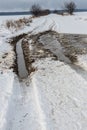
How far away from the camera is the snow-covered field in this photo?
7.43 m

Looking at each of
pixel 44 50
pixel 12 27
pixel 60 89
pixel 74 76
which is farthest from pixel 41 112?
pixel 12 27

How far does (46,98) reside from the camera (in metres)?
9.09

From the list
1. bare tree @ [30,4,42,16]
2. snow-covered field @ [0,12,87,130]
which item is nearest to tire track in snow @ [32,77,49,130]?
snow-covered field @ [0,12,87,130]

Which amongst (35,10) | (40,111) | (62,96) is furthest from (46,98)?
(35,10)

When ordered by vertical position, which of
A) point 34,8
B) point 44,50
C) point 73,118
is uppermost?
point 73,118

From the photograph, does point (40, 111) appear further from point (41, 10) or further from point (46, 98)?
point (41, 10)

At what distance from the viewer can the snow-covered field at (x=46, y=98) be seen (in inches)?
293

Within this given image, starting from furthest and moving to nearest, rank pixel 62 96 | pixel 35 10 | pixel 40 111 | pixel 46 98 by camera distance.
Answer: pixel 35 10, pixel 62 96, pixel 46 98, pixel 40 111

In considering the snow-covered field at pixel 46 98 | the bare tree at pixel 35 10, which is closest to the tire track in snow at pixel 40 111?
the snow-covered field at pixel 46 98

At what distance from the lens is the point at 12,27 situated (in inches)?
1321

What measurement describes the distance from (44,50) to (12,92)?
8105 mm

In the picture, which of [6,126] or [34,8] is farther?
[34,8]

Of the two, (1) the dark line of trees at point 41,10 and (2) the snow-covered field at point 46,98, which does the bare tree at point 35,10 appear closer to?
(1) the dark line of trees at point 41,10

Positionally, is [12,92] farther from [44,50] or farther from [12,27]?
[12,27]
